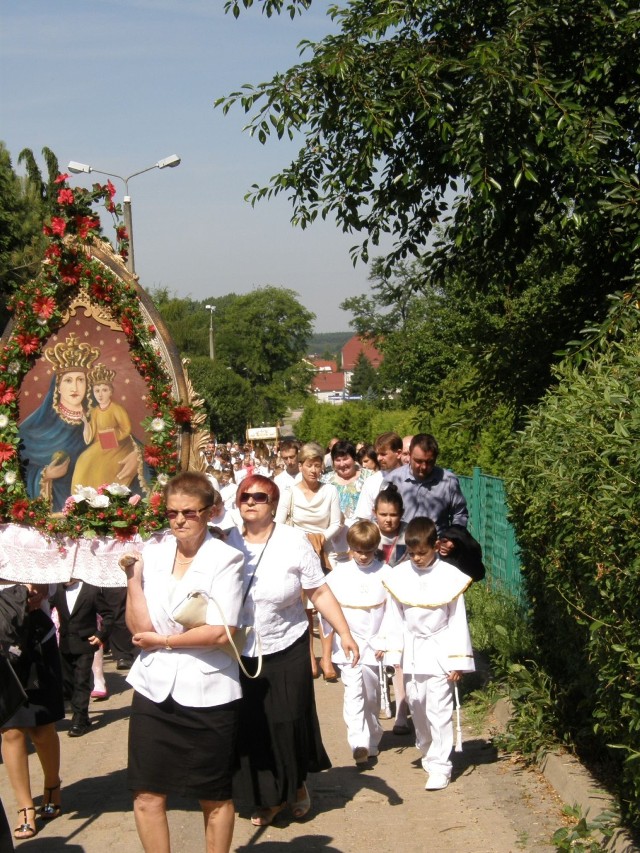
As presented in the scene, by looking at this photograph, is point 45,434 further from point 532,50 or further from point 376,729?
point 532,50

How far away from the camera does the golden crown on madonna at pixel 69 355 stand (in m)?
7.49

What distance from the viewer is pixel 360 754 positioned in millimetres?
8102

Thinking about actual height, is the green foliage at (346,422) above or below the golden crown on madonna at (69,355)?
above

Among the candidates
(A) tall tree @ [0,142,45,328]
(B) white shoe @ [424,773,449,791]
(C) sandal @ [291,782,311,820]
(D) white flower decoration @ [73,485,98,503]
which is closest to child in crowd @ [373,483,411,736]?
(B) white shoe @ [424,773,449,791]

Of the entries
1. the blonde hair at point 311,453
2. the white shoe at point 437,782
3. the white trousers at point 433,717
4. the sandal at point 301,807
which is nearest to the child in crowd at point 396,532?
the white trousers at point 433,717

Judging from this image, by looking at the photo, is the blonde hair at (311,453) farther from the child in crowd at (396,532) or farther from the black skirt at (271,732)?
the black skirt at (271,732)

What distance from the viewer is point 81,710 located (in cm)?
964

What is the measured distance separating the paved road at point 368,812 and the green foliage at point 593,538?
0.58 meters

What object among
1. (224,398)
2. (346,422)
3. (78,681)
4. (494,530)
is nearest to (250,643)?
(78,681)

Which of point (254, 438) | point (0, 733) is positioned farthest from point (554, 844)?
point (254, 438)

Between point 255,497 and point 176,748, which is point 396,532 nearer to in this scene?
point 255,497

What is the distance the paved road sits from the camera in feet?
21.2

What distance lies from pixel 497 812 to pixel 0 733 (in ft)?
9.45

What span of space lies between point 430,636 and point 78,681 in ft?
11.1
